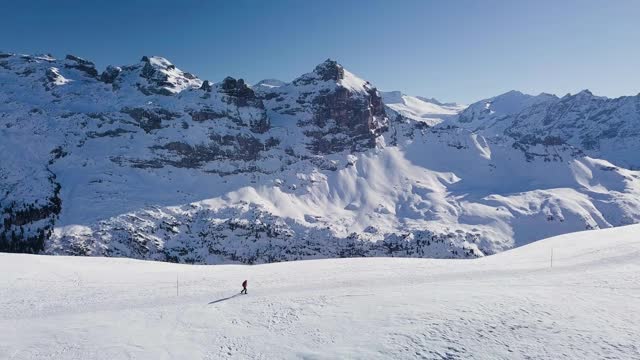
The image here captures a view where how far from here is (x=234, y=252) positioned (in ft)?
575

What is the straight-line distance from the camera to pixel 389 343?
29781mm

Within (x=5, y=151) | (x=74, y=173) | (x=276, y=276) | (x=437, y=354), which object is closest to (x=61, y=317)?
(x=276, y=276)

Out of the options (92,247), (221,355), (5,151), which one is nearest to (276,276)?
(221,355)

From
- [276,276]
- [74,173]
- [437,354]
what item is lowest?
[437,354]

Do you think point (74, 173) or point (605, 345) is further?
point (74, 173)

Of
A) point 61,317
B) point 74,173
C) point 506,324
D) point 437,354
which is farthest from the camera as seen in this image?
point 74,173

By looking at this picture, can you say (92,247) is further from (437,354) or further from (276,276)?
(437,354)

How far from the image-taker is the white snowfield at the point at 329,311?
2942 cm

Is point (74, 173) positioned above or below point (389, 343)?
above

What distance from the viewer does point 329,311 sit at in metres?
35.3

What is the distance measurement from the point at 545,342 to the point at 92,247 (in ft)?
508

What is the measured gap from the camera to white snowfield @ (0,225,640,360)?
96.5ft

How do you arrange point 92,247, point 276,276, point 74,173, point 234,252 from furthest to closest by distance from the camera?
point 74,173
point 234,252
point 92,247
point 276,276

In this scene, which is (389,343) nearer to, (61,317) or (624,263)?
(61,317)
